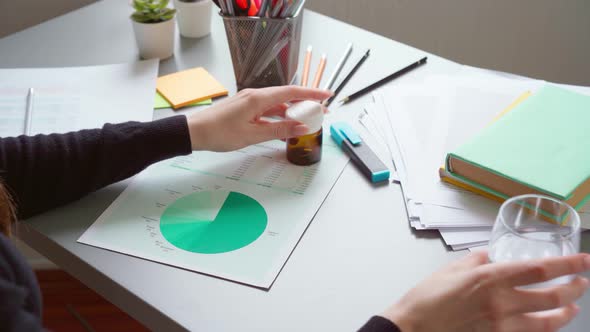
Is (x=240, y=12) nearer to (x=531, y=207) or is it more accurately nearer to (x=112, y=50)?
(x=112, y=50)

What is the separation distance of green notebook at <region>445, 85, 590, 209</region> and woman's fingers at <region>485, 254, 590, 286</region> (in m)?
0.15

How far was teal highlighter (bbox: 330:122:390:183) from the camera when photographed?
30.8 inches

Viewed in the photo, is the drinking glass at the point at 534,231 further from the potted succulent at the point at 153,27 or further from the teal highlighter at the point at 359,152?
the potted succulent at the point at 153,27

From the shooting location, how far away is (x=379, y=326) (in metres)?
0.55

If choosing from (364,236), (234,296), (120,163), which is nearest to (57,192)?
(120,163)

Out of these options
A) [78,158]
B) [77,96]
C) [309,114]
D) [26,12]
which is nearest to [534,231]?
[309,114]

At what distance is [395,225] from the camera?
71cm

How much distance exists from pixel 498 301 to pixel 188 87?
0.65 m

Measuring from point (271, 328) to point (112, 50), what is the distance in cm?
75

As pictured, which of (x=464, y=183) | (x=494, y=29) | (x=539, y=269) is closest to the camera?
(x=539, y=269)

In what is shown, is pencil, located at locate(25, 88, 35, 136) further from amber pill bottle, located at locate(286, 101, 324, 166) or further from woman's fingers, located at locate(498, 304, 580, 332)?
woman's fingers, located at locate(498, 304, 580, 332)

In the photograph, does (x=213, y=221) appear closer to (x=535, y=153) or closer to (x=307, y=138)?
(x=307, y=138)

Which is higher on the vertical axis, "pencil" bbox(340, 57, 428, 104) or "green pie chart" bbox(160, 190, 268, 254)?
"pencil" bbox(340, 57, 428, 104)

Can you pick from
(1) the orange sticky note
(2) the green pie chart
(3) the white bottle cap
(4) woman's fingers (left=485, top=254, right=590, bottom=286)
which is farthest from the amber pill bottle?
(4) woman's fingers (left=485, top=254, right=590, bottom=286)
